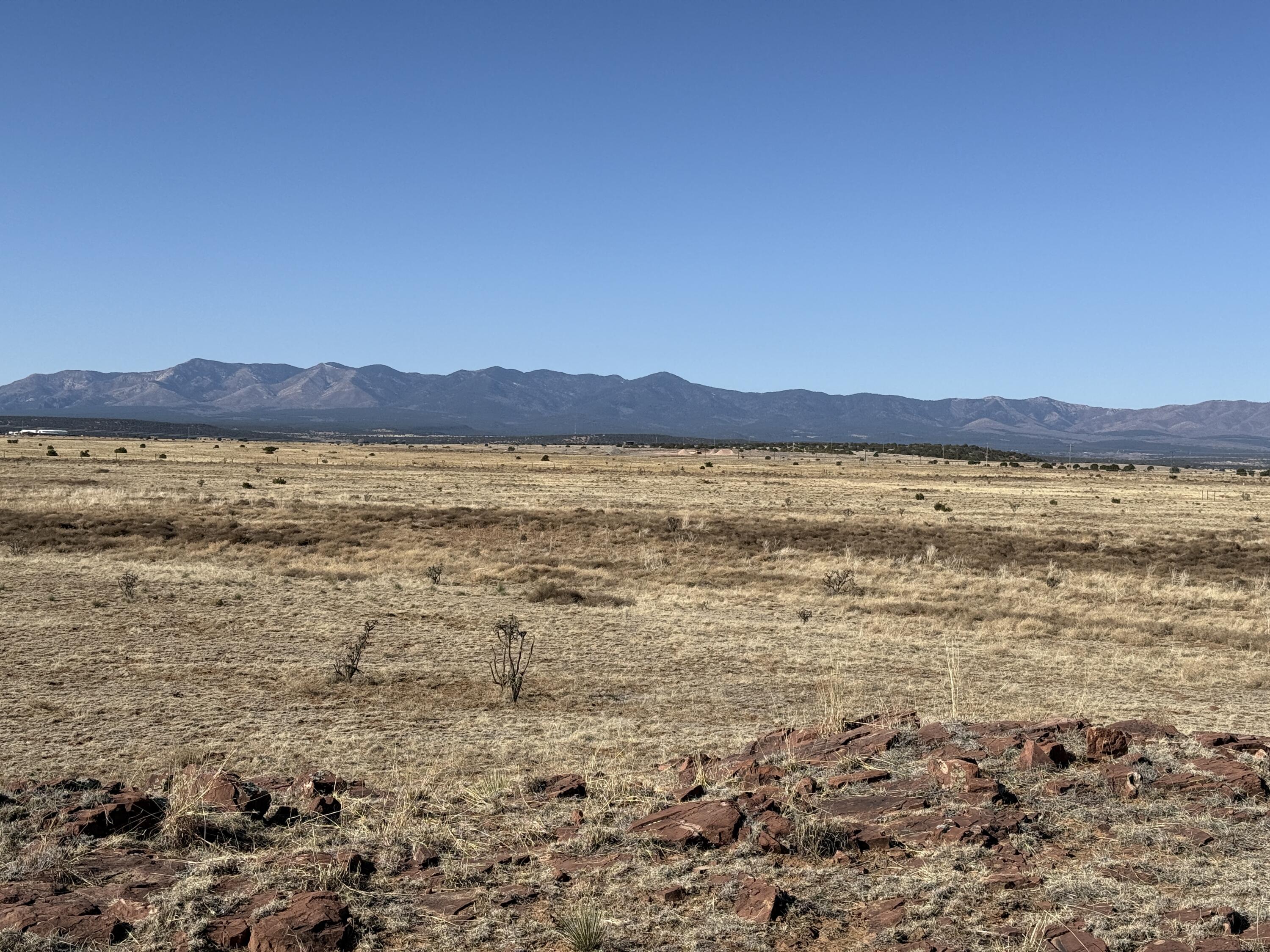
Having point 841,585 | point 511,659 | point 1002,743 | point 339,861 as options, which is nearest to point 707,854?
point 339,861

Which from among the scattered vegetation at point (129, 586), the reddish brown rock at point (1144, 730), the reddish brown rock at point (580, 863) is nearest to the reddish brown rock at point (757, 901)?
the reddish brown rock at point (580, 863)

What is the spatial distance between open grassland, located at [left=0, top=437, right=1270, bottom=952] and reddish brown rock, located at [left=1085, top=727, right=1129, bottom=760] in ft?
3.63

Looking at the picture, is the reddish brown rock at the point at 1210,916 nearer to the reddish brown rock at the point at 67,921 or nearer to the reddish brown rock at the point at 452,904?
the reddish brown rock at the point at 452,904

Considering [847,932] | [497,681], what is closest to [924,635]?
[497,681]

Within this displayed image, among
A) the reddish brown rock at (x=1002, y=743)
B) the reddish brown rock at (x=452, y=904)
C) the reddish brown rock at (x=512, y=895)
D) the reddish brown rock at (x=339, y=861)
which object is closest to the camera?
the reddish brown rock at (x=452, y=904)

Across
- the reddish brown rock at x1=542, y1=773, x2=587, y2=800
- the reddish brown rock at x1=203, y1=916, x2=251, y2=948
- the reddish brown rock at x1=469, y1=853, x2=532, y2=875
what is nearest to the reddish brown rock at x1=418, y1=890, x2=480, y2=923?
the reddish brown rock at x1=469, y1=853, x2=532, y2=875

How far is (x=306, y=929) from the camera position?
5809mm

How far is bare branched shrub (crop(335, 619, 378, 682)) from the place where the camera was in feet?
48.5

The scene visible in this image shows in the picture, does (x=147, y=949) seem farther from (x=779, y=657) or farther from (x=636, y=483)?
(x=636, y=483)

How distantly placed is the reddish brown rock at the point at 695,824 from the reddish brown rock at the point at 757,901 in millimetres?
741

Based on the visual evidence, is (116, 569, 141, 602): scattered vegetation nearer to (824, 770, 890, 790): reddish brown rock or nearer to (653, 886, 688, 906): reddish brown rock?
(824, 770, 890, 790): reddish brown rock

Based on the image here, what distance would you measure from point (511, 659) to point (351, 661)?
8.56 ft

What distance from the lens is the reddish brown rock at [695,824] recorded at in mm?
7273

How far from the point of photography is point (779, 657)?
57.0ft
